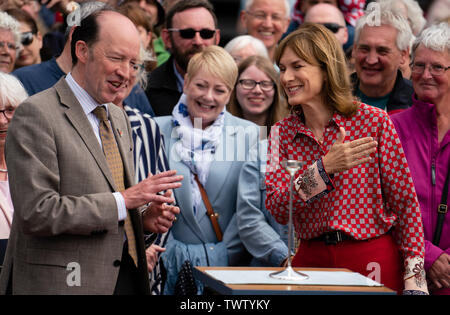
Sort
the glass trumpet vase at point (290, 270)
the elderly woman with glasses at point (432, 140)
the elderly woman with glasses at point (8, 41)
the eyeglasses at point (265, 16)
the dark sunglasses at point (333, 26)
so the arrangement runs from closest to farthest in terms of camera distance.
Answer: the glass trumpet vase at point (290, 270) < the elderly woman with glasses at point (432, 140) < the elderly woman with glasses at point (8, 41) < the dark sunglasses at point (333, 26) < the eyeglasses at point (265, 16)

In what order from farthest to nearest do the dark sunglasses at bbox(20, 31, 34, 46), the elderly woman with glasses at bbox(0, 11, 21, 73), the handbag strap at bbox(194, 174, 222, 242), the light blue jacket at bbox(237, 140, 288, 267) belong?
1. the dark sunglasses at bbox(20, 31, 34, 46)
2. the elderly woman with glasses at bbox(0, 11, 21, 73)
3. the handbag strap at bbox(194, 174, 222, 242)
4. the light blue jacket at bbox(237, 140, 288, 267)

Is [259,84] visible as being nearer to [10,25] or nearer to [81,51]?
[10,25]

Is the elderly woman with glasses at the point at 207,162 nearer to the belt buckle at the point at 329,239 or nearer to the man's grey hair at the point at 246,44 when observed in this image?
the man's grey hair at the point at 246,44

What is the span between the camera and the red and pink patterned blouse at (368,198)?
330 centimetres

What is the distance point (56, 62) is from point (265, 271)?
8.34 feet

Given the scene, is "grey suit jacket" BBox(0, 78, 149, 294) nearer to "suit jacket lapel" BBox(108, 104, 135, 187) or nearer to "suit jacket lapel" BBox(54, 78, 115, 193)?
"suit jacket lapel" BBox(54, 78, 115, 193)

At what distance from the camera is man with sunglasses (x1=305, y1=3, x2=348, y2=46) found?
6344 mm

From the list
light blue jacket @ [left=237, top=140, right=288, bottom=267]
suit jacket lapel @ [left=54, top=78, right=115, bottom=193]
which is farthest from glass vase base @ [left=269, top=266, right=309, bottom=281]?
light blue jacket @ [left=237, top=140, right=288, bottom=267]

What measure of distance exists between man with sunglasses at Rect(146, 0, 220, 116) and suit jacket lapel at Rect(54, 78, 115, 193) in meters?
2.52

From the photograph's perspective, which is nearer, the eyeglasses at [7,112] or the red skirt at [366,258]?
the red skirt at [366,258]

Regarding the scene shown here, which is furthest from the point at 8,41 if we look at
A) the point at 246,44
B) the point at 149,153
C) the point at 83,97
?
the point at 83,97

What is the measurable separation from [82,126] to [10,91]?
1.39 metres

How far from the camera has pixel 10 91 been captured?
418cm

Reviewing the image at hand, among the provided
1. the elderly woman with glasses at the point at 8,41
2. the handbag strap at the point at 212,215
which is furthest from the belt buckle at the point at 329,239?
the elderly woman with glasses at the point at 8,41
